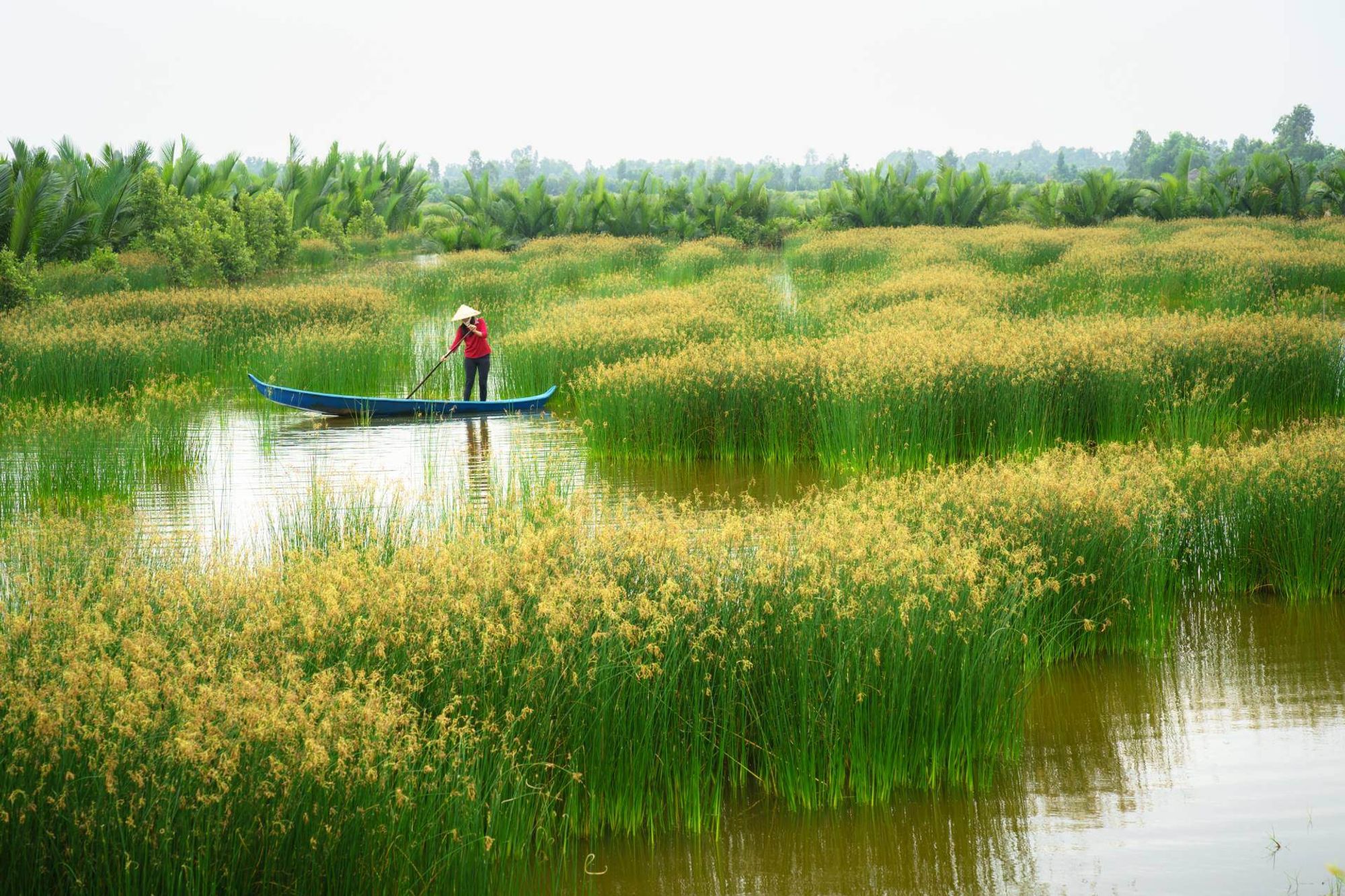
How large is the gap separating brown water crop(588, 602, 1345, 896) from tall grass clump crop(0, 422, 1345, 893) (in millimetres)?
208

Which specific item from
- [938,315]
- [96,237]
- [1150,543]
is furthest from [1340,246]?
[96,237]

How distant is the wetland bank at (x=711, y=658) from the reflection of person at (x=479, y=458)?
0.11 meters

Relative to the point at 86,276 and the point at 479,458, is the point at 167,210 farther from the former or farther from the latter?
the point at 479,458

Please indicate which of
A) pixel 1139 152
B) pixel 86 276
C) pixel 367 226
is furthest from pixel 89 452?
pixel 1139 152

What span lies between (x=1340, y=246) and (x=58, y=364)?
77.5ft

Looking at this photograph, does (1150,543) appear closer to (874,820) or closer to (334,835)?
(874,820)

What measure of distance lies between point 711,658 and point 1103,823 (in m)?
1.71

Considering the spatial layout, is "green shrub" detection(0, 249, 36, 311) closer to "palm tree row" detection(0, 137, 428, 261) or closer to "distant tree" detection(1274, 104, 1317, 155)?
"palm tree row" detection(0, 137, 428, 261)

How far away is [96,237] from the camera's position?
28984mm

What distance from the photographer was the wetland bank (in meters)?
3.80

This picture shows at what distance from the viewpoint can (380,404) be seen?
15.2 m

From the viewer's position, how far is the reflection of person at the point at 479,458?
A: 10.7m

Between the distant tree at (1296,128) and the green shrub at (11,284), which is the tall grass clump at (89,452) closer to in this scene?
the green shrub at (11,284)

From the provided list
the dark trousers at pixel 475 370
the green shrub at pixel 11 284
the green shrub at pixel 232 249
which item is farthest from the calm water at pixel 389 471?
the green shrub at pixel 232 249
